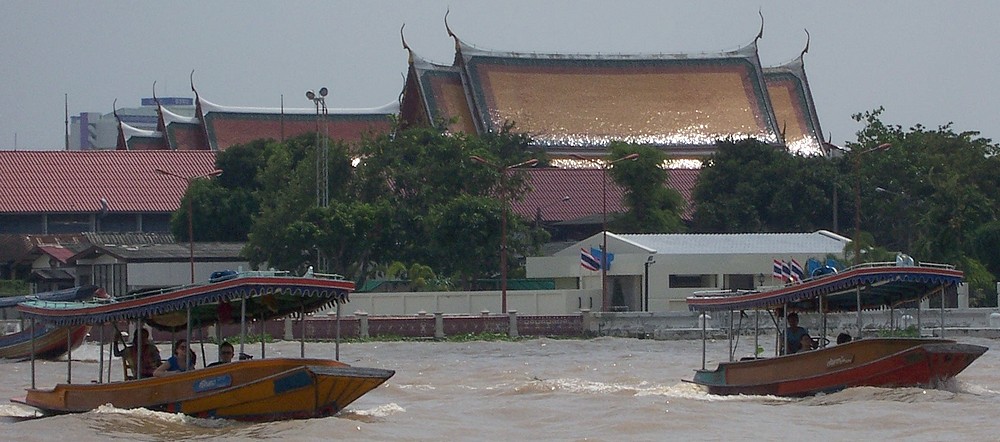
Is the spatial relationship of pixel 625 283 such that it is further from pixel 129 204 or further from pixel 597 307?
pixel 129 204

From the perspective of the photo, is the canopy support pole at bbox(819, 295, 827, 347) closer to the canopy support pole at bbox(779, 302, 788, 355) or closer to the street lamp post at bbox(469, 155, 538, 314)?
the canopy support pole at bbox(779, 302, 788, 355)

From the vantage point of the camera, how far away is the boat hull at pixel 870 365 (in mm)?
20750

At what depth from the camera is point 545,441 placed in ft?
60.7

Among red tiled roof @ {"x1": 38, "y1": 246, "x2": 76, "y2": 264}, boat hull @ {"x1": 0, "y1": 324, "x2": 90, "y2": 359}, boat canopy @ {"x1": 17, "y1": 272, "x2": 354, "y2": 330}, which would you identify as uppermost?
red tiled roof @ {"x1": 38, "y1": 246, "x2": 76, "y2": 264}

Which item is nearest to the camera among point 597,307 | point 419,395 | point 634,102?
point 419,395

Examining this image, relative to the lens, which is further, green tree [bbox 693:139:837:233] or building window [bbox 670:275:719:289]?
green tree [bbox 693:139:837:233]

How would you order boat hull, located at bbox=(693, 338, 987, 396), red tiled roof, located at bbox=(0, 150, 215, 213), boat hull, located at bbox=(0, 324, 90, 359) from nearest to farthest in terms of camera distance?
1. boat hull, located at bbox=(693, 338, 987, 396)
2. boat hull, located at bbox=(0, 324, 90, 359)
3. red tiled roof, located at bbox=(0, 150, 215, 213)

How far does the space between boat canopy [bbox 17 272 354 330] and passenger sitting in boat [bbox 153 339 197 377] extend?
0.41 m

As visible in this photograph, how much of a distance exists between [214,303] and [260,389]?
142 cm

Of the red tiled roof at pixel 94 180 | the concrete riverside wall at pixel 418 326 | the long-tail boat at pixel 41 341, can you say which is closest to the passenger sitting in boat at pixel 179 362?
the long-tail boat at pixel 41 341

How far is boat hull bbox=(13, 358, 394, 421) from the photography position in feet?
61.4

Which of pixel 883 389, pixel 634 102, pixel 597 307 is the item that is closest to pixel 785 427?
pixel 883 389

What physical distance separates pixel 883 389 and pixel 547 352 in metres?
15.2

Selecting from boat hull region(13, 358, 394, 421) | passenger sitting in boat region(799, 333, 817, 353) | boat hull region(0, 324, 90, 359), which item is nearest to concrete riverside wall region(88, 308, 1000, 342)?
boat hull region(0, 324, 90, 359)
